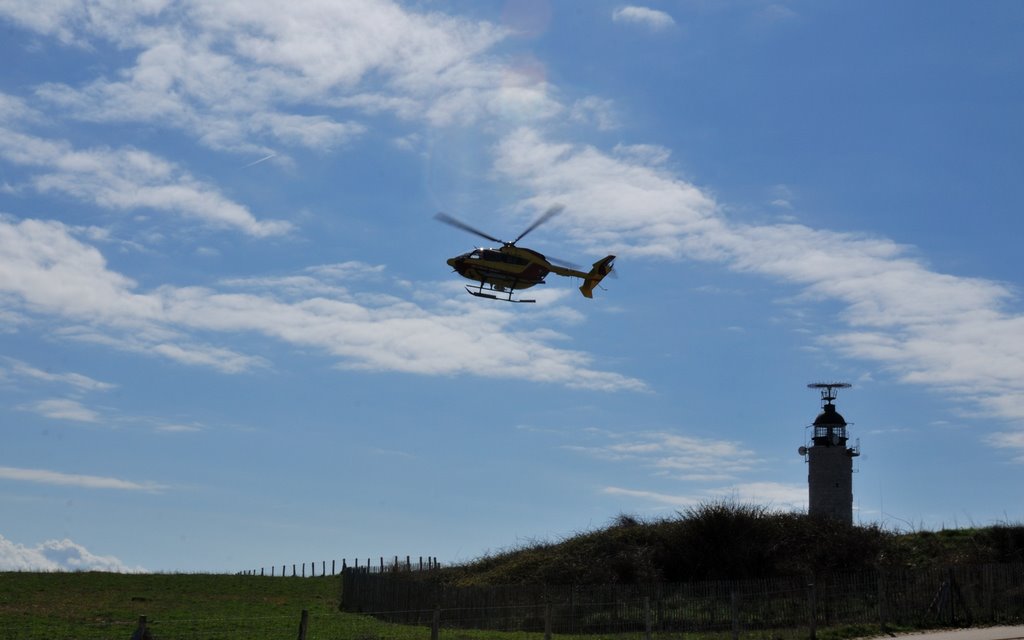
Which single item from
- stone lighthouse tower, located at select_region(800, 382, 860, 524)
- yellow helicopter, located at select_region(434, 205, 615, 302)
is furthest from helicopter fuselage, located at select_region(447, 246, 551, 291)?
stone lighthouse tower, located at select_region(800, 382, 860, 524)

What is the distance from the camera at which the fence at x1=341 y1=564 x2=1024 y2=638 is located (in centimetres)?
3609

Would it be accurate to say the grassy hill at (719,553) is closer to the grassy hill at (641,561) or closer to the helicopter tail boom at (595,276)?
the grassy hill at (641,561)

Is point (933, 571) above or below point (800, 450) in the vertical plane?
below

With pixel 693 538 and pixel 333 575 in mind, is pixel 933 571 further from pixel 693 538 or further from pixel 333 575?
pixel 333 575

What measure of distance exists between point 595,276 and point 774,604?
87.9 feet

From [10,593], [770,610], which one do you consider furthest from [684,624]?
[10,593]

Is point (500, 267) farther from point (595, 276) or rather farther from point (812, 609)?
point (812, 609)

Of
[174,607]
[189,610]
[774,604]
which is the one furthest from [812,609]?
[174,607]

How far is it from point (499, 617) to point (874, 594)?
12.9 m

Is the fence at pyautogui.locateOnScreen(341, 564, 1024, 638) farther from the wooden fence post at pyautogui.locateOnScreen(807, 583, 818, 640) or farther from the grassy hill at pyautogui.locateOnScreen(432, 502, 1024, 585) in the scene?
the grassy hill at pyautogui.locateOnScreen(432, 502, 1024, 585)

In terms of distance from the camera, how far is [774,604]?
3553 cm

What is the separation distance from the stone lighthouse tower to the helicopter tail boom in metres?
23.3

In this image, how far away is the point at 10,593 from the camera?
57.1 metres

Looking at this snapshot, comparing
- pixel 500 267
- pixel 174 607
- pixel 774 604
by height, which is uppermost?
pixel 500 267
